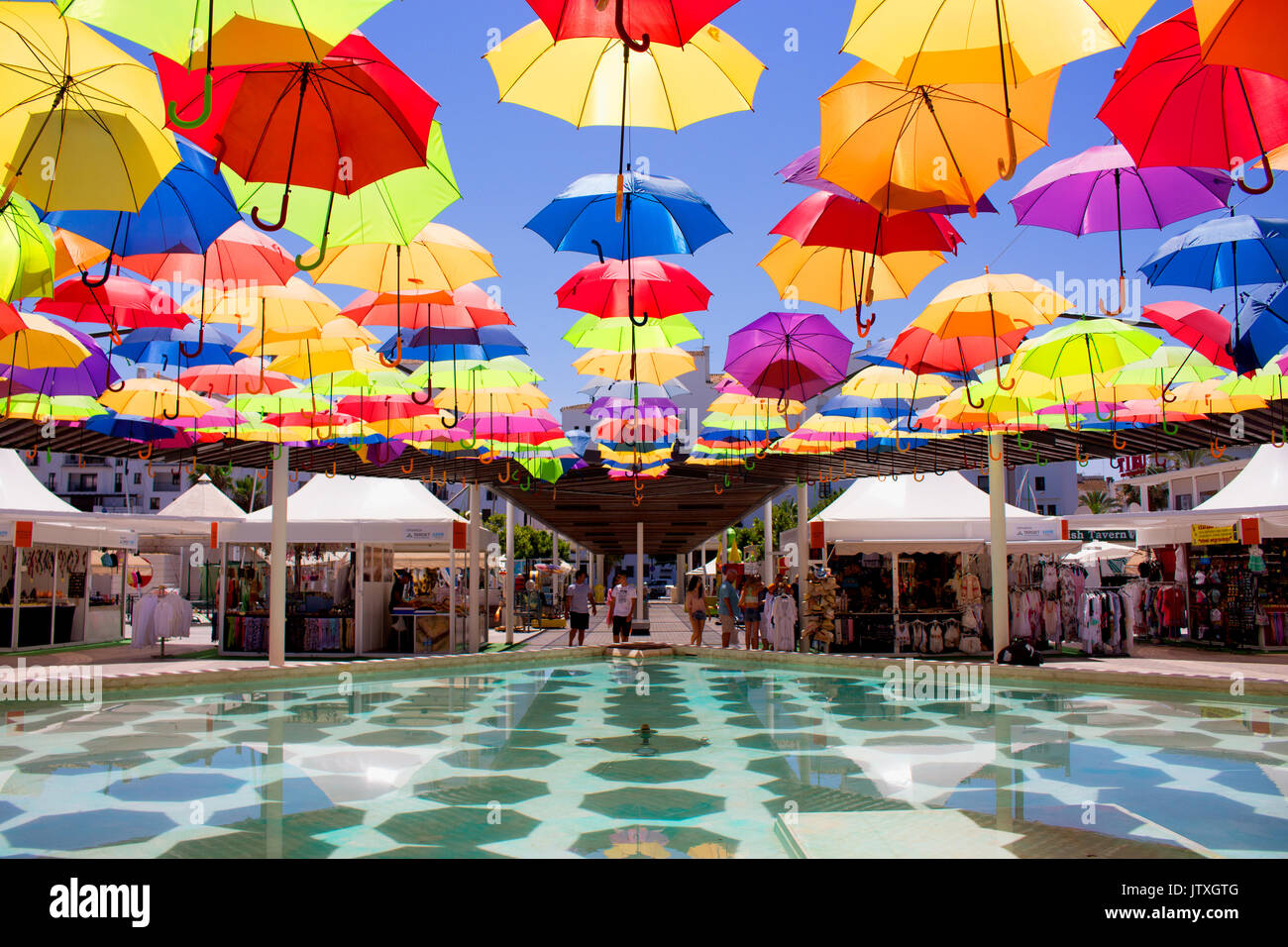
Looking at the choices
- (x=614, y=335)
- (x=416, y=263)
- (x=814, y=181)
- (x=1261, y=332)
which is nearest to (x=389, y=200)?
(x=416, y=263)

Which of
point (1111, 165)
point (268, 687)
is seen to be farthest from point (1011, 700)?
point (268, 687)

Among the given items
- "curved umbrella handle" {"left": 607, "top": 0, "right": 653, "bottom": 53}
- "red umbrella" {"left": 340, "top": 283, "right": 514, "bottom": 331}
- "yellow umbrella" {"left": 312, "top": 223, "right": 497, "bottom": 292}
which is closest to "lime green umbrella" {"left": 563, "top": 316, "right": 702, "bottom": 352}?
"red umbrella" {"left": 340, "top": 283, "right": 514, "bottom": 331}

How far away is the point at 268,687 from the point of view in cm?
1085

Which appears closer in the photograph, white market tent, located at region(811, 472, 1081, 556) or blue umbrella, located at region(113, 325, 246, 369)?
blue umbrella, located at region(113, 325, 246, 369)

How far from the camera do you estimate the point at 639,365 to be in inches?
476

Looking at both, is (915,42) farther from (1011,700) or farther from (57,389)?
(57,389)

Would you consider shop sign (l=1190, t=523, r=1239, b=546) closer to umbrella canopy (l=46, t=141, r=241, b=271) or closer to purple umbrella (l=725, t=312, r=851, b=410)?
purple umbrella (l=725, t=312, r=851, b=410)

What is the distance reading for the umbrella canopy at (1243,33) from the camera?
3.31m

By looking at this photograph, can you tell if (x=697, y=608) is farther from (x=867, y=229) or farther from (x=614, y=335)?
(x=867, y=229)

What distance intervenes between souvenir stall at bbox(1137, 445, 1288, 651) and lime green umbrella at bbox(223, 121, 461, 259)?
17.3 metres

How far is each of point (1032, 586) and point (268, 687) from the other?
42.9 feet

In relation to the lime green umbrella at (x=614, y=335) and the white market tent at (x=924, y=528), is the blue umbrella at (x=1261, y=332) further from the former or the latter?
the white market tent at (x=924, y=528)

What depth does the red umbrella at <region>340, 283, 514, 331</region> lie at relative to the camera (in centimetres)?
923

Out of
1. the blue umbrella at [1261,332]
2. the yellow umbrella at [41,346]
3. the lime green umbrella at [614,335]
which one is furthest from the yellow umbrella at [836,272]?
the yellow umbrella at [41,346]
